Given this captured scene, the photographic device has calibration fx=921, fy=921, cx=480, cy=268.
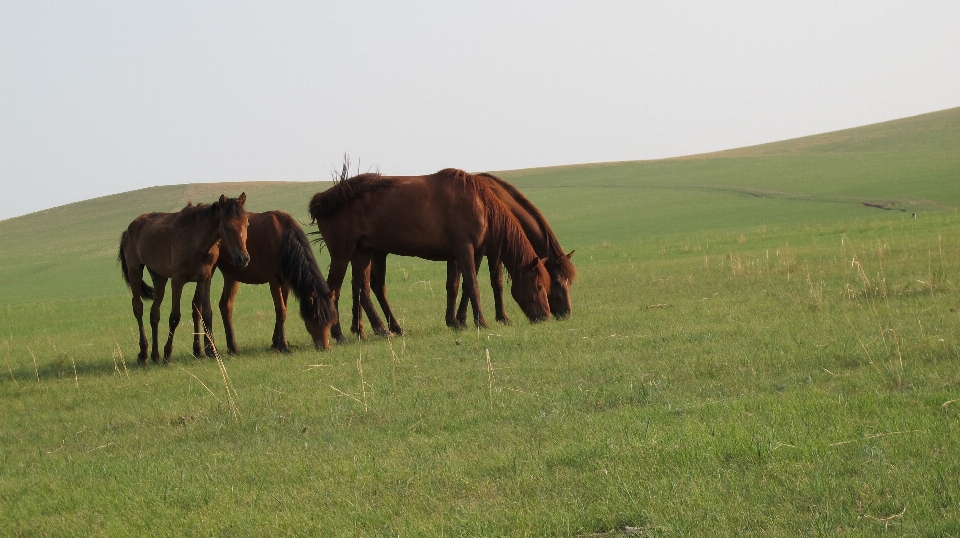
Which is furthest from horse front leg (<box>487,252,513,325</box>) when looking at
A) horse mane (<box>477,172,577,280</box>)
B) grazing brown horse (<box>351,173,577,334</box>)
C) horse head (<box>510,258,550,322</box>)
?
horse mane (<box>477,172,577,280</box>)

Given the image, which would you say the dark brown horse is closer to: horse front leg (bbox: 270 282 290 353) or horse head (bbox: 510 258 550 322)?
horse head (bbox: 510 258 550 322)

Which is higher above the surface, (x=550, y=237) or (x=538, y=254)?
(x=550, y=237)

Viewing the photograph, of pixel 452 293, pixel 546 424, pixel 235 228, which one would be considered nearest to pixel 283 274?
pixel 235 228

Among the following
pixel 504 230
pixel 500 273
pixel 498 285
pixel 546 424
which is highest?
pixel 504 230

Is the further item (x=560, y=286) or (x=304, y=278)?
(x=560, y=286)

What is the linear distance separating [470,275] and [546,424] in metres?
6.37

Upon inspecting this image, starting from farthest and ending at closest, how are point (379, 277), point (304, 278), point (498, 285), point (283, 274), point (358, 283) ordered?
point (379, 277), point (498, 285), point (358, 283), point (283, 274), point (304, 278)

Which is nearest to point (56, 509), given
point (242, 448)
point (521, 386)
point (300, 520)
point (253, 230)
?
point (242, 448)

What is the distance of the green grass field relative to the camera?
4.64 meters

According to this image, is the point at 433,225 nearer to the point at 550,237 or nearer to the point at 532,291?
→ the point at 532,291

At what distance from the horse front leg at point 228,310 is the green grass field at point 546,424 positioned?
1.84ft

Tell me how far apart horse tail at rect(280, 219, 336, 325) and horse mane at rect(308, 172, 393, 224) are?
83 cm

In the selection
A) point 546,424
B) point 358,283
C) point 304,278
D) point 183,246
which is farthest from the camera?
point 358,283

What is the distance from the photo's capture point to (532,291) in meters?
12.8
